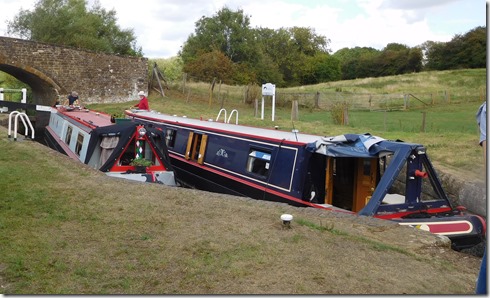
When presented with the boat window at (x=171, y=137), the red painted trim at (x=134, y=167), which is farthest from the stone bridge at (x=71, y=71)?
the red painted trim at (x=134, y=167)

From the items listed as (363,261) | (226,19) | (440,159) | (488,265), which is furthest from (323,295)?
(226,19)

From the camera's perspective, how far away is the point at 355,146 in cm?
686

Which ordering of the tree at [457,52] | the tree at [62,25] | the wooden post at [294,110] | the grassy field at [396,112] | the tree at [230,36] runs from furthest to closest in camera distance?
the tree at [457,52] < the tree at [230,36] < the tree at [62,25] < the wooden post at [294,110] < the grassy field at [396,112]

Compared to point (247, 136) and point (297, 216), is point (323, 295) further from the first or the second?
point (247, 136)

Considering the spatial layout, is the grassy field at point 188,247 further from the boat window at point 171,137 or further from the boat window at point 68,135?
the boat window at point 68,135

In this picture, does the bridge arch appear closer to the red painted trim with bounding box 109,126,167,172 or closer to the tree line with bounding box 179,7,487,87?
the tree line with bounding box 179,7,487,87

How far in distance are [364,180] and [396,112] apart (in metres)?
18.3

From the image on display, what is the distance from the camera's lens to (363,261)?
13.3 ft

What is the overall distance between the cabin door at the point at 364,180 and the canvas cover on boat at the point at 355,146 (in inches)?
16.9

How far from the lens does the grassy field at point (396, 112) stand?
34.7 ft

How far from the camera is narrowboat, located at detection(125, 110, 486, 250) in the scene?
6.30 meters

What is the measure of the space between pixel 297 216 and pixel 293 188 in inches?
78.4

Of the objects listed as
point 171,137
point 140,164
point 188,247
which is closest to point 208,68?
point 171,137

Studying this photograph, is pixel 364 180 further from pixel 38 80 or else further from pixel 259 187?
pixel 38 80
